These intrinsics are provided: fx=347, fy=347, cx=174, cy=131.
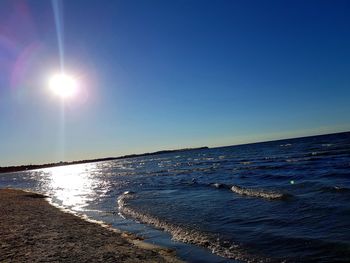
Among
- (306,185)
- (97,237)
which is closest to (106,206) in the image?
(97,237)

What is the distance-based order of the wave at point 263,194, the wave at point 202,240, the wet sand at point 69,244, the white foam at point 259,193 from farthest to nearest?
1. the white foam at point 259,193
2. the wave at point 263,194
3. the wave at point 202,240
4. the wet sand at point 69,244

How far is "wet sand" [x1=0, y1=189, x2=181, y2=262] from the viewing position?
9.20m

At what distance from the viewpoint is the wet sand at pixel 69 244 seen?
920 centimetres

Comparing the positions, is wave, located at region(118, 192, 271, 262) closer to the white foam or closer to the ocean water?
the ocean water

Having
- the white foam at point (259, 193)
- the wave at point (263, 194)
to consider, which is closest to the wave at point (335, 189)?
the wave at point (263, 194)

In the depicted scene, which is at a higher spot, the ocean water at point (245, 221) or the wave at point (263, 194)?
the wave at point (263, 194)

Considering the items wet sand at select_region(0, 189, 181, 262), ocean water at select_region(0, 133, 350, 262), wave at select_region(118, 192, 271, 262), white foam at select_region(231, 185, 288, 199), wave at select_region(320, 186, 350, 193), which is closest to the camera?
wet sand at select_region(0, 189, 181, 262)

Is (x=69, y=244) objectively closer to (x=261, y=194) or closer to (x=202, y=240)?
(x=202, y=240)

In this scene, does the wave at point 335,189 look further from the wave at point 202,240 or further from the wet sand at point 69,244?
the wet sand at point 69,244

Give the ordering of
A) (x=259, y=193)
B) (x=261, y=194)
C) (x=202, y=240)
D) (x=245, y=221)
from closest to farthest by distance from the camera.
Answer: (x=202, y=240), (x=245, y=221), (x=261, y=194), (x=259, y=193)

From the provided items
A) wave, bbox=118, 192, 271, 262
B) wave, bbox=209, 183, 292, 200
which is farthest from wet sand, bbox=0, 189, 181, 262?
wave, bbox=209, 183, 292, 200

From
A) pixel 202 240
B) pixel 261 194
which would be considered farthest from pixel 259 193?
pixel 202 240

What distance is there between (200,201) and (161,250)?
33.2 ft

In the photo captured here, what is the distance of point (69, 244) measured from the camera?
10.7 m
